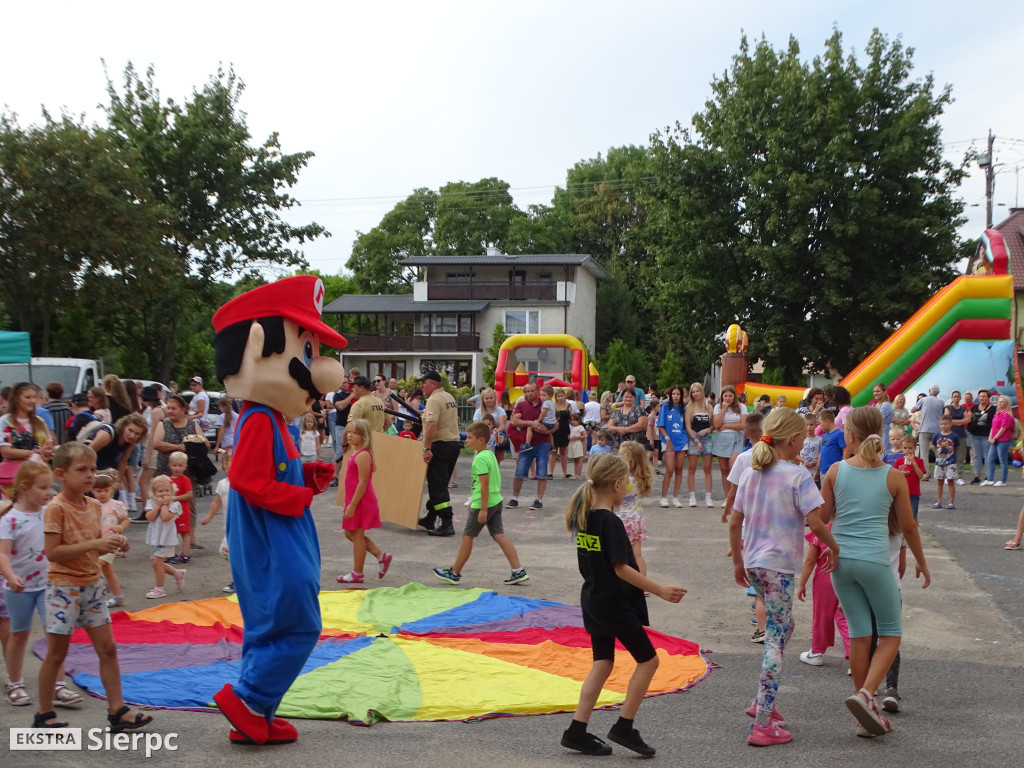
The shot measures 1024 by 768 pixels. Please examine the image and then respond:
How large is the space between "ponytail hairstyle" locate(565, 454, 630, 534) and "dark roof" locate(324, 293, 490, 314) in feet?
168

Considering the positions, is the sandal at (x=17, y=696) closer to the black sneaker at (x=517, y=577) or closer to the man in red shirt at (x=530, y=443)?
the black sneaker at (x=517, y=577)

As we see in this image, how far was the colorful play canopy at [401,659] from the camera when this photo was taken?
5.75m

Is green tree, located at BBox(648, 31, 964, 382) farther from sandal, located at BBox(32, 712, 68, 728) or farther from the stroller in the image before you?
sandal, located at BBox(32, 712, 68, 728)

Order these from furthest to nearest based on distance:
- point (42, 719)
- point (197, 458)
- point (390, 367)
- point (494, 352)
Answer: point (390, 367) < point (494, 352) < point (197, 458) < point (42, 719)

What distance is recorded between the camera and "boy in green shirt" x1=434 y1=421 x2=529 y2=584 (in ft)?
29.8

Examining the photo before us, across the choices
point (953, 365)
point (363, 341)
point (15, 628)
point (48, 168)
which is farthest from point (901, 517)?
point (363, 341)

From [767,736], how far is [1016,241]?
4172 cm

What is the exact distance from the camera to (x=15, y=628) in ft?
17.6

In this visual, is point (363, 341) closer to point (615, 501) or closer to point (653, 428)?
point (653, 428)

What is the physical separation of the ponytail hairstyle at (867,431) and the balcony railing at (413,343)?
166ft

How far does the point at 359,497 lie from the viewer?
8.90 m

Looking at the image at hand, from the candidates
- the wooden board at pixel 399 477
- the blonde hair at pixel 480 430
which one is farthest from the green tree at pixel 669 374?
the blonde hair at pixel 480 430

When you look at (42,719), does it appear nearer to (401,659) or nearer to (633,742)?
(401,659)

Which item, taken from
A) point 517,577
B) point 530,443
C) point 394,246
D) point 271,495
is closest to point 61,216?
point 530,443
